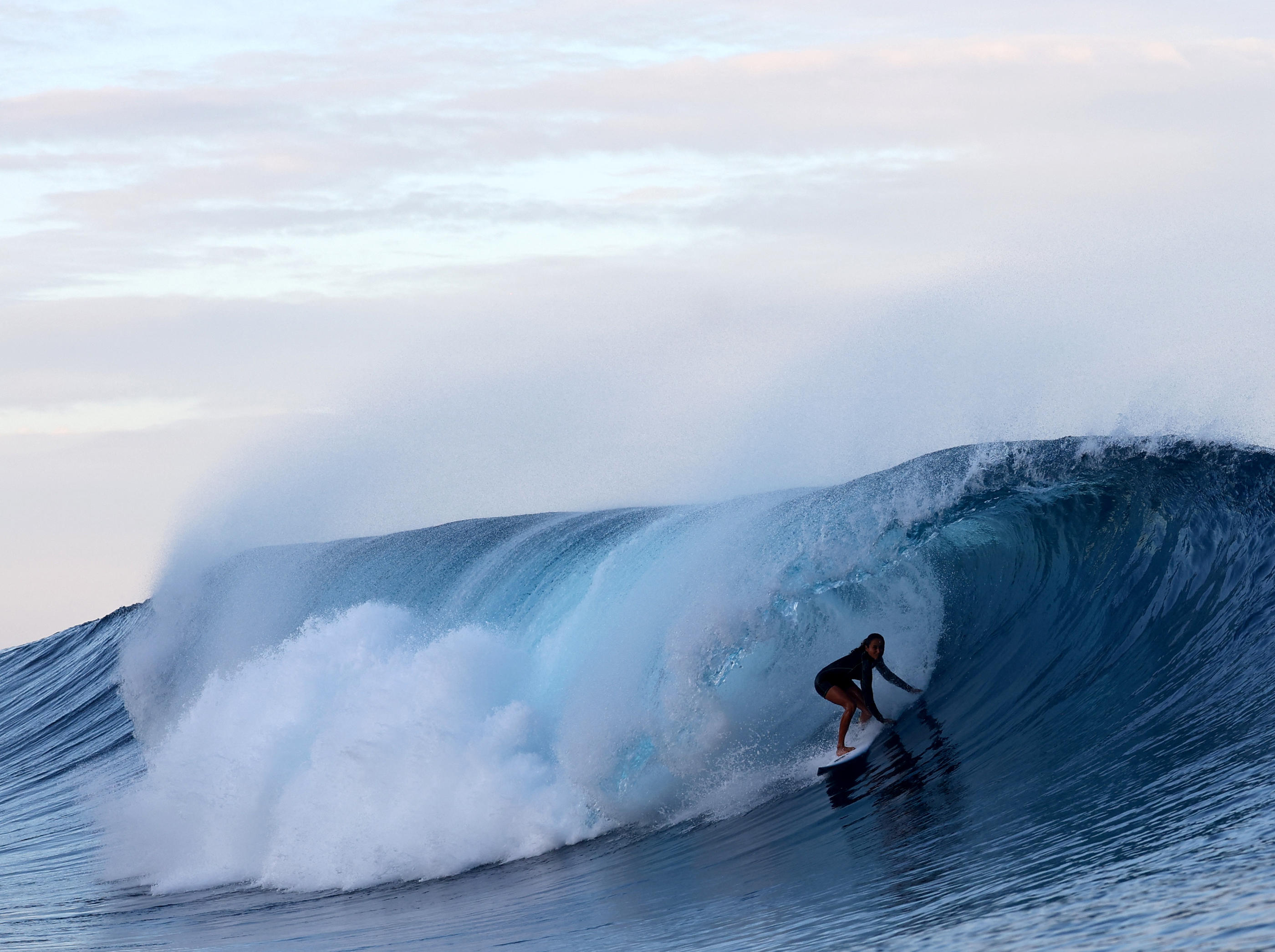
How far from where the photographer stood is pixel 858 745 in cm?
826

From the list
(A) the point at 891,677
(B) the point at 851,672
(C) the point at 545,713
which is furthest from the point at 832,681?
(C) the point at 545,713

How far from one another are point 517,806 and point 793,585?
2.56 m

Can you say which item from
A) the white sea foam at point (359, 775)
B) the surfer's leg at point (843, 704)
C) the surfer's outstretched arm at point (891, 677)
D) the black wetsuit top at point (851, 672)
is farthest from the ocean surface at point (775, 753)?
the black wetsuit top at point (851, 672)

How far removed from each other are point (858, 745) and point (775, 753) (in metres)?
0.58

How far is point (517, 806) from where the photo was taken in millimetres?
8727

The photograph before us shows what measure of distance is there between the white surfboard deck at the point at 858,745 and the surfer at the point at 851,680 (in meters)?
0.04

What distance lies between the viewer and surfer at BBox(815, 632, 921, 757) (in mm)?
8109

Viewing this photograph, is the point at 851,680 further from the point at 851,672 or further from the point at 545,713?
the point at 545,713

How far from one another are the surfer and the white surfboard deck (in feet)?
0.12

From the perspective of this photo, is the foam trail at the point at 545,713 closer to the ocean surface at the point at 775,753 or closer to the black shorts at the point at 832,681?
the ocean surface at the point at 775,753

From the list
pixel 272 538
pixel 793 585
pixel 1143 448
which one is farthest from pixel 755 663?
pixel 272 538

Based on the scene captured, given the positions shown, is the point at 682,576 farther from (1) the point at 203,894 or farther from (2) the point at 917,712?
(1) the point at 203,894

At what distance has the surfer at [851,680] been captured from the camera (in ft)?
26.6

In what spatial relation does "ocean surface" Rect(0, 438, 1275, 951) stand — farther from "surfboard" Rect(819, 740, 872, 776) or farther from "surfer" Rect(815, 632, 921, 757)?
"surfer" Rect(815, 632, 921, 757)
